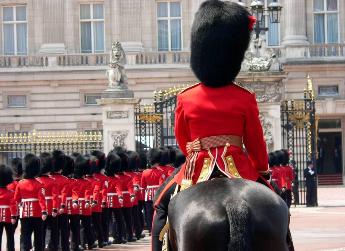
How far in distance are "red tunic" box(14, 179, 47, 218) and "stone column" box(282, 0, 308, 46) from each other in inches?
1027

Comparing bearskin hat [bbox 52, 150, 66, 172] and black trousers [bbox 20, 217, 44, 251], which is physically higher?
bearskin hat [bbox 52, 150, 66, 172]

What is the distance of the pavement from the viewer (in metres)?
16.8

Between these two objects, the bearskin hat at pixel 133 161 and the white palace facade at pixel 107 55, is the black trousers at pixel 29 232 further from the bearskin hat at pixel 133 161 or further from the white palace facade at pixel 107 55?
the white palace facade at pixel 107 55

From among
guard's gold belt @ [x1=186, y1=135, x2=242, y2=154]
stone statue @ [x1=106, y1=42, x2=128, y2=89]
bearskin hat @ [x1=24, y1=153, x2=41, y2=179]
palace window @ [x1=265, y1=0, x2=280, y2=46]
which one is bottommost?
bearskin hat @ [x1=24, y1=153, x2=41, y2=179]

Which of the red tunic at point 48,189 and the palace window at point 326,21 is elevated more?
the palace window at point 326,21

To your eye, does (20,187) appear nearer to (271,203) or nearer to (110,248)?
(110,248)

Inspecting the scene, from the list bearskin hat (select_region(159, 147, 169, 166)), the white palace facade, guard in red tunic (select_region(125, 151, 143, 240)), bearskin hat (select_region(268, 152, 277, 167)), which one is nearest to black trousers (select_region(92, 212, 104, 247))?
guard in red tunic (select_region(125, 151, 143, 240))

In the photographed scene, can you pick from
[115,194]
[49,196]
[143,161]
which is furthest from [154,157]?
[49,196]

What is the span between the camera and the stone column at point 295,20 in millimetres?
40531

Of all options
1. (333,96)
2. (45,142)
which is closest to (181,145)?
(45,142)

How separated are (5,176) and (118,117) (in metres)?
9.48

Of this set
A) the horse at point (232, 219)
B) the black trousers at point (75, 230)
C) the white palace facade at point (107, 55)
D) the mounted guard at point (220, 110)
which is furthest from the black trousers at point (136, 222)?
the white palace facade at point (107, 55)

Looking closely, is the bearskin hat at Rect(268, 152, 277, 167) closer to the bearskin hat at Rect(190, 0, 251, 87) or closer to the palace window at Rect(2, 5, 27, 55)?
the bearskin hat at Rect(190, 0, 251, 87)

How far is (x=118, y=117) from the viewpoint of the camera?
80.6ft
